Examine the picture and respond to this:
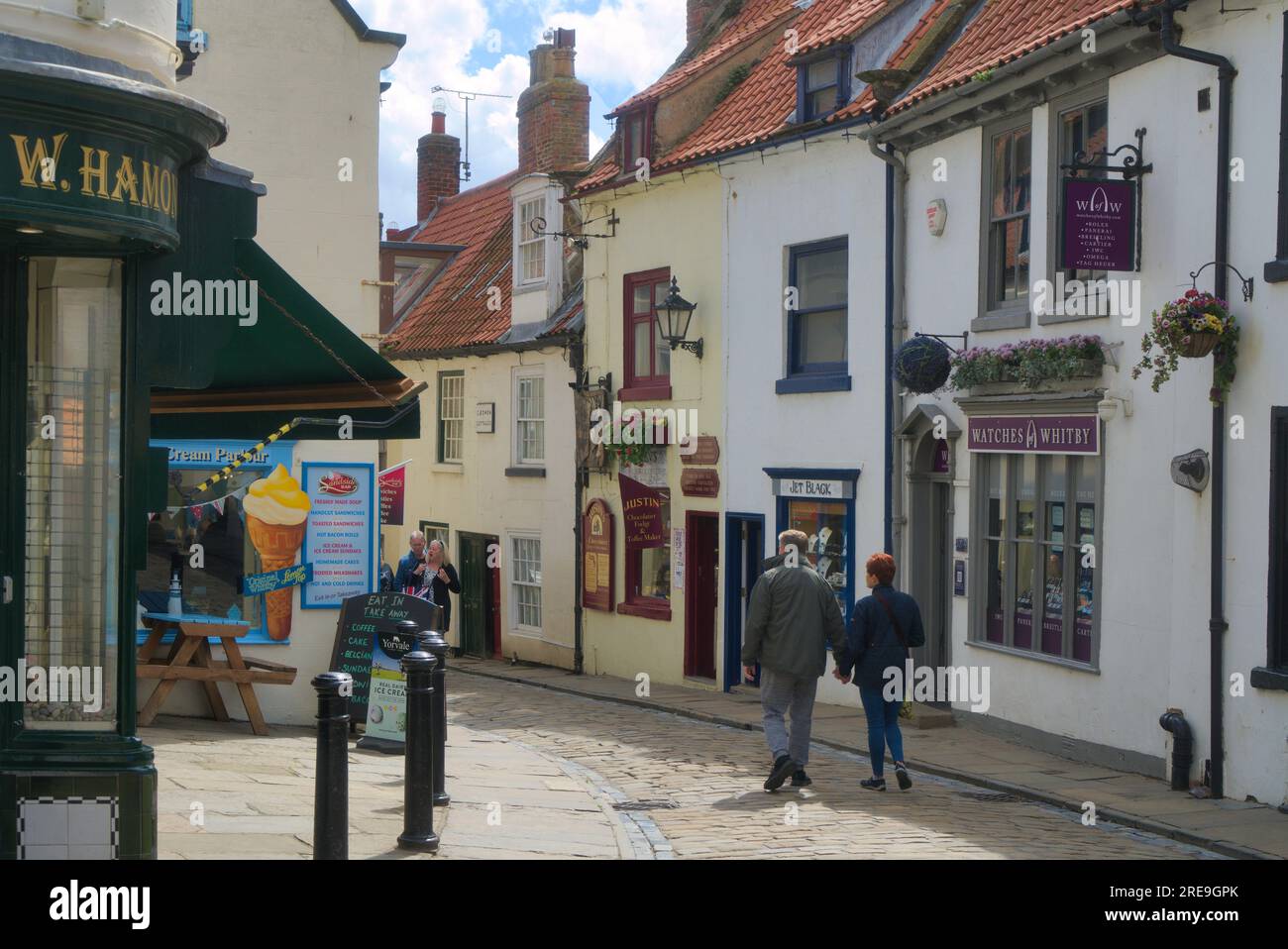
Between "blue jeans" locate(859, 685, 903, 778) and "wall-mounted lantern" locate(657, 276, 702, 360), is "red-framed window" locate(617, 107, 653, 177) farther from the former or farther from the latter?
"blue jeans" locate(859, 685, 903, 778)

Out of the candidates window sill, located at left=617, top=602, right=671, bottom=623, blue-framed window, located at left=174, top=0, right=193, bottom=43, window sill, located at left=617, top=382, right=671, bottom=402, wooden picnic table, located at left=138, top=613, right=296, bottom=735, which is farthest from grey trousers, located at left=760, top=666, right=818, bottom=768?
window sill, located at left=617, top=382, right=671, bottom=402

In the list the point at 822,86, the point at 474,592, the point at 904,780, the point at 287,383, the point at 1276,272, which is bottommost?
the point at 904,780

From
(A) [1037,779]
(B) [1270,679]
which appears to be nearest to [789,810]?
(A) [1037,779]

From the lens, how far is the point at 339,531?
1472 centimetres

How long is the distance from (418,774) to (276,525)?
6040 mm

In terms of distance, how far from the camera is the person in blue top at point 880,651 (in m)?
11.6

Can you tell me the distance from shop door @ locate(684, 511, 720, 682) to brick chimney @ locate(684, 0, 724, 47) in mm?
8751

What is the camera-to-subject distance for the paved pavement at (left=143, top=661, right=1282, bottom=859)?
30.4ft

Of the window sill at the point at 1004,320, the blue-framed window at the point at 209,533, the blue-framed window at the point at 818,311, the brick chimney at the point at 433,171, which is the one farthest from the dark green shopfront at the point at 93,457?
the brick chimney at the point at 433,171

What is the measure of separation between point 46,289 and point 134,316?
428 millimetres

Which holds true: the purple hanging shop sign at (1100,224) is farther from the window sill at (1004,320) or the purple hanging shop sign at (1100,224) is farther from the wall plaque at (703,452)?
the wall plaque at (703,452)

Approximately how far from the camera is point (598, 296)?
23.0m

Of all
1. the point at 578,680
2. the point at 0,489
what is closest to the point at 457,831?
the point at 0,489

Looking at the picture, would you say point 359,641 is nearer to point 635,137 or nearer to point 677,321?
point 677,321
